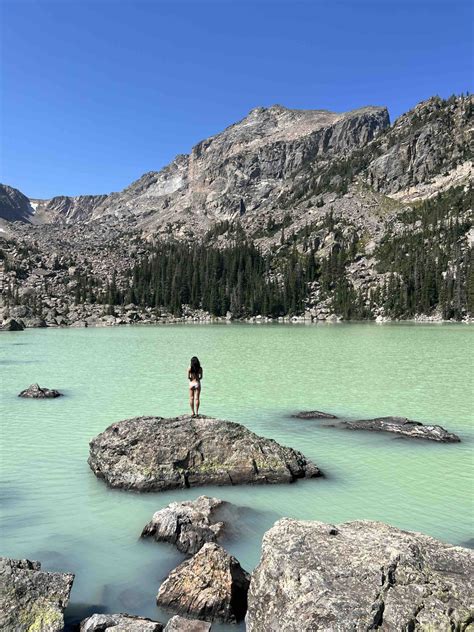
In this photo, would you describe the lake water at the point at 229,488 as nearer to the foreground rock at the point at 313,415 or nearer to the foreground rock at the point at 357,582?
the foreground rock at the point at 313,415

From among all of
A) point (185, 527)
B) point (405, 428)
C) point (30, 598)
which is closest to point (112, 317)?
point (405, 428)

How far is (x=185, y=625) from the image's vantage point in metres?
6.59

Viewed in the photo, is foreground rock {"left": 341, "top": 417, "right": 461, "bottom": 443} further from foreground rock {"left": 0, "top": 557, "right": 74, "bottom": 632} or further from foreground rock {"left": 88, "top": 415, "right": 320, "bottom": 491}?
foreground rock {"left": 0, "top": 557, "right": 74, "bottom": 632}

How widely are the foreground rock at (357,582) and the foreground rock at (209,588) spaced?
0.89 meters

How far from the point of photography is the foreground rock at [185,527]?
31.8 ft

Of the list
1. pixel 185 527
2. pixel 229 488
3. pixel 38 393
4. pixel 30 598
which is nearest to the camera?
pixel 30 598

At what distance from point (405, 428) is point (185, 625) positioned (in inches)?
548

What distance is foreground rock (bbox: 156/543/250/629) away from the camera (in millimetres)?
7332

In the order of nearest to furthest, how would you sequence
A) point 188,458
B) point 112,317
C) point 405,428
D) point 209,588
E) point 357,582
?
point 357,582 → point 209,588 → point 188,458 → point 405,428 → point 112,317

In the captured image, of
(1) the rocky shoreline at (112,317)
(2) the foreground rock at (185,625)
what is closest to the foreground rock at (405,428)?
(2) the foreground rock at (185,625)

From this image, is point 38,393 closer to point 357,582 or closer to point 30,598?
point 30,598

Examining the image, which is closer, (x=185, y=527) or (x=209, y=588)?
(x=209, y=588)

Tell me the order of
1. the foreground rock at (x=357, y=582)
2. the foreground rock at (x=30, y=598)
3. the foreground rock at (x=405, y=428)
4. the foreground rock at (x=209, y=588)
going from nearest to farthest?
1. the foreground rock at (x=357, y=582)
2. the foreground rock at (x=30, y=598)
3. the foreground rock at (x=209, y=588)
4. the foreground rock at (x=405, y=428)

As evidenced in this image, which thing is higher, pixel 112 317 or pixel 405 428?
pixel 112 317
